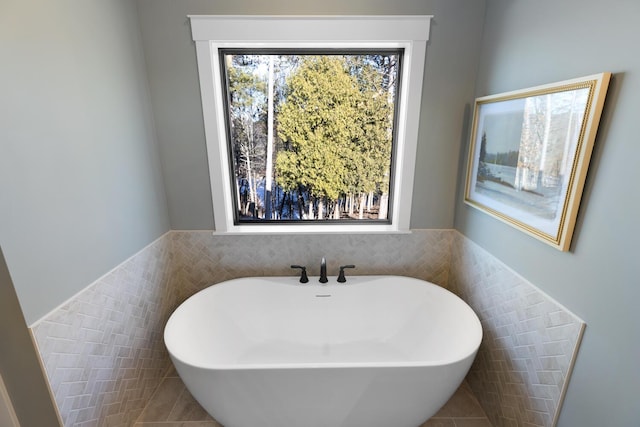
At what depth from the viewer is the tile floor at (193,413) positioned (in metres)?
1.59

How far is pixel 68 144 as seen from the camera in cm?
120

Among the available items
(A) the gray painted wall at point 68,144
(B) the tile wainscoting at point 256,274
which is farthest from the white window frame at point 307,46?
(A) the gray painted wall at point 68,144

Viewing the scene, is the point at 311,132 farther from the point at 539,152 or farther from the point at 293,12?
the point at 539,152

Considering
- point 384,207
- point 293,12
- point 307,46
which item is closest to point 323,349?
point 384,207

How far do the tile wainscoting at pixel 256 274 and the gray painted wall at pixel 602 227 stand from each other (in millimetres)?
88

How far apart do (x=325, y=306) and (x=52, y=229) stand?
154cm

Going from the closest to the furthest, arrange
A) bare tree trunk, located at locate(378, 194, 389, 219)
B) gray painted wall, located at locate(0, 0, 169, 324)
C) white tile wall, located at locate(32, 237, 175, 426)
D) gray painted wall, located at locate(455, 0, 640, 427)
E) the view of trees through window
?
gray painted wall, located at locate(455, 0, 640, 427) → gray painted wall, located at locate(0, 0, 169, 324) → white tile wall, located at locate(32, 237, 175, 426) → the view of trees through window → bare tree trunk, located at locate(378, 194, 389, 219)

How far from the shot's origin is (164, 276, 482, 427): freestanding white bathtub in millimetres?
1229

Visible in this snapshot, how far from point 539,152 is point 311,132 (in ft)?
4.40

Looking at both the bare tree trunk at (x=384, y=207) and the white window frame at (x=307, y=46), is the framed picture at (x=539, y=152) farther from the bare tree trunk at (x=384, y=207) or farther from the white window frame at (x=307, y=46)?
the bare tree trunk at (x=384, y=207)

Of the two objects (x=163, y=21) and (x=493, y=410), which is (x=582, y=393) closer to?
(x=493, y=410)

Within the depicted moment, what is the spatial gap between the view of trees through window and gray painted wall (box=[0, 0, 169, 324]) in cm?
63

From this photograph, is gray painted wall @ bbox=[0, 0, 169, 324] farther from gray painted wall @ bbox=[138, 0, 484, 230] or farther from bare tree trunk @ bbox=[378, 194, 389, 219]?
bare tree trunk @ bbox=[378, 194, 389, 219]

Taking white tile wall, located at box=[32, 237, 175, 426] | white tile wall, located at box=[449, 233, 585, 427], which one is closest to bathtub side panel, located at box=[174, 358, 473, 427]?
white tile wall, located at box=[449, 233, 585, 427]
